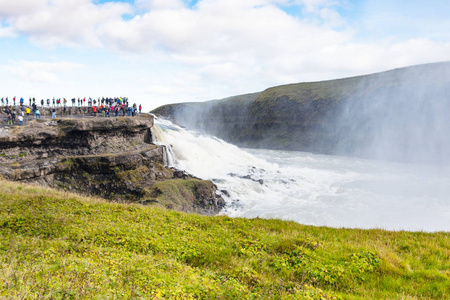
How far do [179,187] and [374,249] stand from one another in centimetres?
2123

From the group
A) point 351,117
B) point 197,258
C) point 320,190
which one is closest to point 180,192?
point 197,258

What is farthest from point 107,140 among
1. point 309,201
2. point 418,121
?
point 418,121

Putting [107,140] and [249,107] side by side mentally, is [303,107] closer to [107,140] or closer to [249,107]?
[249,107]

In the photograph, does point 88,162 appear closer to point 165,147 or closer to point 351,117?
point 165,147

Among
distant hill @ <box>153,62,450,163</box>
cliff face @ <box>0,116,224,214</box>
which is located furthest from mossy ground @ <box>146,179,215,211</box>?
distant hill @ <box>153,62,450,163</box>

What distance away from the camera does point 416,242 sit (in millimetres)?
11094

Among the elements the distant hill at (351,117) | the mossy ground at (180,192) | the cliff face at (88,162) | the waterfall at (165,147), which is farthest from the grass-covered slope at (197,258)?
the distant hill at (351,117)

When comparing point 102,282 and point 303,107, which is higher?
point 303,107

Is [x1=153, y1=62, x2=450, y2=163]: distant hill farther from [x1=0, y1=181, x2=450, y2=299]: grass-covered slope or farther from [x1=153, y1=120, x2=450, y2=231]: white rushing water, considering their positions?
[x1=0, y1=181, x2=450, y2=299]: grass-covered slope

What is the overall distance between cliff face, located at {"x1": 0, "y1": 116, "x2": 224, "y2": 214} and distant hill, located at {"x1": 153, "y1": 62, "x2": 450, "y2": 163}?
66.4 meters

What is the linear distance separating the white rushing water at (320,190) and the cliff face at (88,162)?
5280 mm

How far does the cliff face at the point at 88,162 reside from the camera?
2562cm

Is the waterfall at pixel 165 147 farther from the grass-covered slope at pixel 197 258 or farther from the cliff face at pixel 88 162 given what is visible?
the grass-covered slope at pixel 197 258

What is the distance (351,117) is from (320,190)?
65.3 metres
